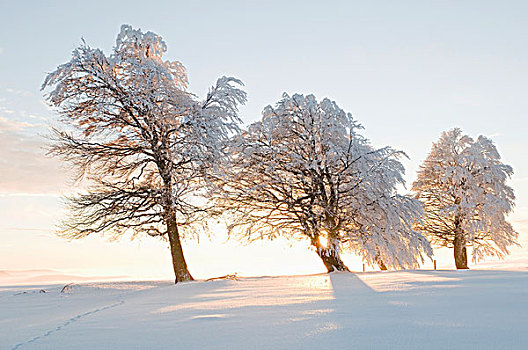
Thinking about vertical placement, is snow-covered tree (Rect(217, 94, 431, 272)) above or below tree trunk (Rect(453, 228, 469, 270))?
above

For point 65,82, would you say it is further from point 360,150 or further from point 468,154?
point 468,154

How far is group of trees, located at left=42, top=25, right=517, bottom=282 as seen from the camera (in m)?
16.3

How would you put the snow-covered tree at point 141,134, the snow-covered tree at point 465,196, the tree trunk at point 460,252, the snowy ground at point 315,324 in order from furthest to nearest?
the tree trunk at point 460,252 < the snow-covered tree at point 465,196 < the snow-covered tree at point 141,134 < the snowy ground at point 315,324

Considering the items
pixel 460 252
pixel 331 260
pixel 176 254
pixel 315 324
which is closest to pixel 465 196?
pixel 460 252

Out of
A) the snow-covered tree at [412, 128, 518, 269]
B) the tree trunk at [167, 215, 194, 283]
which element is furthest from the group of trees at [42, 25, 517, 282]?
the snow-covered tree at [412, 128, 518, 269]

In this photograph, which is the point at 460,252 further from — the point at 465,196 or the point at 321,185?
the point at 321,185

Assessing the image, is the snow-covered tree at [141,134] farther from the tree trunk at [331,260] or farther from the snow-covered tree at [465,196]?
the snow-covered tree at [465,196]

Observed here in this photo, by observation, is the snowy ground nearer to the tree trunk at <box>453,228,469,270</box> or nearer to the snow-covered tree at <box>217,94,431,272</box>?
the snow-covered tree at <box>217,94,431,272</box>

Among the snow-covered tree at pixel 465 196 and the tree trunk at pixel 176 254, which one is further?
the snow-covered tree at pixel 465 196

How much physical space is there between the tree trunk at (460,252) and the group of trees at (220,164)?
8.48 meters

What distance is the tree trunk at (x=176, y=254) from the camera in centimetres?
1722

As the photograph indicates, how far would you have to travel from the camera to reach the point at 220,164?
16.7 metres

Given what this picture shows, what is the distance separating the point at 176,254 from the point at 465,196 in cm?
1561

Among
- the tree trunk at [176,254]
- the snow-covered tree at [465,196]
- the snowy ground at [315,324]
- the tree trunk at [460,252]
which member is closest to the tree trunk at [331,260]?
the tree trunk at [176,254]
